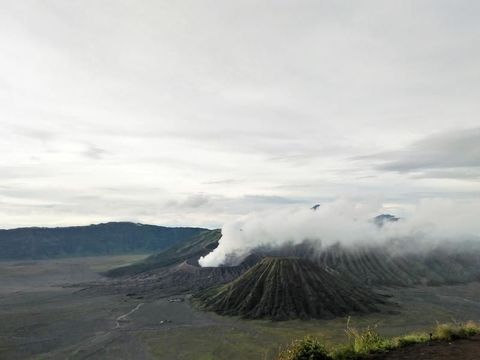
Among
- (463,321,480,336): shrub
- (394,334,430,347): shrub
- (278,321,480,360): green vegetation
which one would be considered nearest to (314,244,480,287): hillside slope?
(463,321,480,336): shrub

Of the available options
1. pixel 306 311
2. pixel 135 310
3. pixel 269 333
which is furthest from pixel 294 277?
pixel 135 310

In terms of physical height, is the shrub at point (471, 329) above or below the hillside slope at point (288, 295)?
above

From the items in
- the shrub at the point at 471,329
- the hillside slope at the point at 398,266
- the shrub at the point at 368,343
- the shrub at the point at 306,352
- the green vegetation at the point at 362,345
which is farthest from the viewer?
the hillside slope at the point at 398,266

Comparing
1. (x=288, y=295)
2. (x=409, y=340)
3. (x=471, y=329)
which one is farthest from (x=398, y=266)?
(x=409, y=340)

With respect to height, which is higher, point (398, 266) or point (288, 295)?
point (398, 266)

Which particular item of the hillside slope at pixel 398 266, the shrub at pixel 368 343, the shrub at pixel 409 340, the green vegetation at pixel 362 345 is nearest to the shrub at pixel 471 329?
the green vegetation at pixel 362 345

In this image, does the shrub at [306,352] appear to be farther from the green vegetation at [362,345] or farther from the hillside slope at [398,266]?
the hillside slope at [398,266]

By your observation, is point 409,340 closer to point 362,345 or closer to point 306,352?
point 362,345
